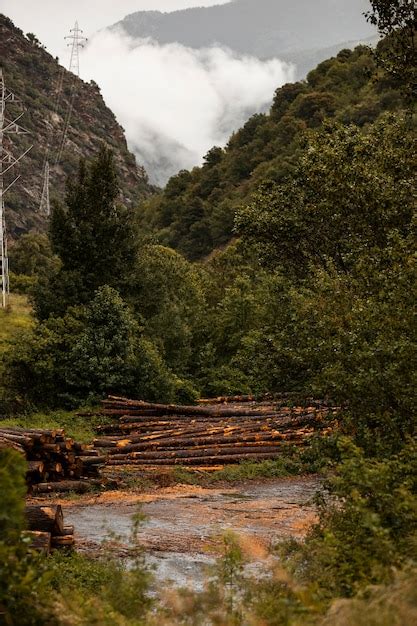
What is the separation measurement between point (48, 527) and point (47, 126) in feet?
360

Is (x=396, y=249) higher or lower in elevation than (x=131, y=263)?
lower

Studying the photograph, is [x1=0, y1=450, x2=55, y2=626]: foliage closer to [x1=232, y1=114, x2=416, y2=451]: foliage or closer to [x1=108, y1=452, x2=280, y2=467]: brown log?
[x1=232, y1=114, x2=416, y2=451]: foliage

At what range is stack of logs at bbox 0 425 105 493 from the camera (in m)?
14.0

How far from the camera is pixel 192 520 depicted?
11703 millimetres

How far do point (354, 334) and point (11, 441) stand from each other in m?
7.91

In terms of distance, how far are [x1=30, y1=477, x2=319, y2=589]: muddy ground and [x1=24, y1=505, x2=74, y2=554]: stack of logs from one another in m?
0.68

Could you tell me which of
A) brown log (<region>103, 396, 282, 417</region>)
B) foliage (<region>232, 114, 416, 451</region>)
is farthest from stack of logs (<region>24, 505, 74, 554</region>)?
brown log (<region>103, 396, 282, 417</region>)

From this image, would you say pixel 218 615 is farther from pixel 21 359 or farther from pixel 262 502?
pixel 21 359

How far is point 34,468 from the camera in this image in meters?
13.8

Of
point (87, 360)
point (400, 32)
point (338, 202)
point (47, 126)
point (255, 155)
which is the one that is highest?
point (47, 126)

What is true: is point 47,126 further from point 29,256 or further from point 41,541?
point 41,541

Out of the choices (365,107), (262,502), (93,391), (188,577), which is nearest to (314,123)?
(365,107)

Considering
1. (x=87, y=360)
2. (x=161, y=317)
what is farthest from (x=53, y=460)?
(x=161, y=317)

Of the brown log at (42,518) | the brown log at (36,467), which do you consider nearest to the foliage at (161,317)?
the brown log at (36,467)
